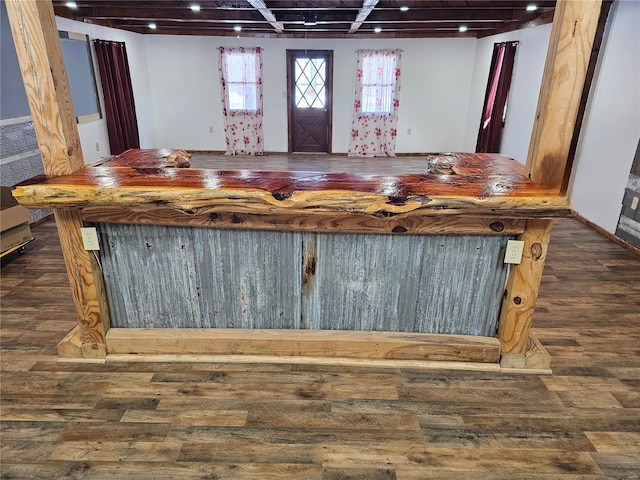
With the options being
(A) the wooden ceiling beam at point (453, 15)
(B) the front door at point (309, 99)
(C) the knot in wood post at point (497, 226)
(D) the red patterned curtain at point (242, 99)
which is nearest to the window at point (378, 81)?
(B) the front door at point (309, 99)

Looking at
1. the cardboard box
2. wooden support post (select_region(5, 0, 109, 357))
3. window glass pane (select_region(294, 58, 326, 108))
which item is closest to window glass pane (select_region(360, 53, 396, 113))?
window glass pane (select_region(294, 58, 326, 108))

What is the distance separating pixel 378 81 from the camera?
26.0 feet

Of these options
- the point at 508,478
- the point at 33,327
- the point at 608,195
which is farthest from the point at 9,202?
the point at 608,195

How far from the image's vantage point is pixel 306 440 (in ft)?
5.95

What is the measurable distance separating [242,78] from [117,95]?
2.40 meters

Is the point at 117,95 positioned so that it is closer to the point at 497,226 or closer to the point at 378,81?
the point at 378,81

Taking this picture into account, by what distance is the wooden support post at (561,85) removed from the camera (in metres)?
1.67

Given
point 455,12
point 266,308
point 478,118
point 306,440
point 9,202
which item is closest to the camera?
point 306,440

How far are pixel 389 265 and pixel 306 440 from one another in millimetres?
896

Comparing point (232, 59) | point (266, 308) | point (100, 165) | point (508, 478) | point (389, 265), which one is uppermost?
point (232, 59)

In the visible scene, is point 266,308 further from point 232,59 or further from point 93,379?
point 232,59

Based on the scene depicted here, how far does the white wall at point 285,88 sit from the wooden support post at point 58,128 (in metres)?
6.47

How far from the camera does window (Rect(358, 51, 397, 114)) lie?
776 centimetres

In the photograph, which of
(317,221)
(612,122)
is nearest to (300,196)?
(317,221)
